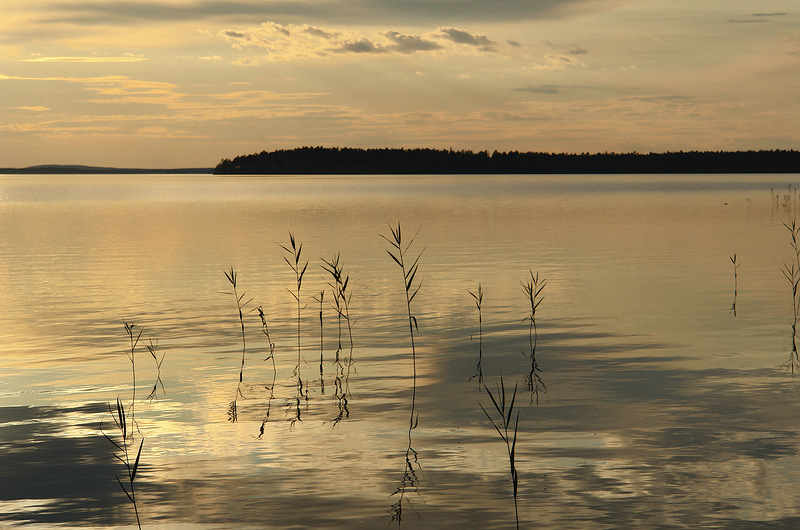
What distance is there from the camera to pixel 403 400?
43.0 feet

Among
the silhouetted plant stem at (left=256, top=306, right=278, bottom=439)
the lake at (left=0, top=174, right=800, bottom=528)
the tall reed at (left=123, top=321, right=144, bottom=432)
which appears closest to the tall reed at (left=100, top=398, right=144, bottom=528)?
the lake at (left=0, top=174, right=800, bottom=528)

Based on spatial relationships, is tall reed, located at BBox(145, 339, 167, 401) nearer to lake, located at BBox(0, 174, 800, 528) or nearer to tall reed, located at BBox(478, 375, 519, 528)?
lake, located at BBox(0, 174, 800, 528)

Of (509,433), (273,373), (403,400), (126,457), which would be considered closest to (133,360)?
(273,373)

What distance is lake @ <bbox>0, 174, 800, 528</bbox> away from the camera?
29.1 ft

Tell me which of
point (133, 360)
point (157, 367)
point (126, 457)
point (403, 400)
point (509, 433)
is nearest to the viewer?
point (126, 457)

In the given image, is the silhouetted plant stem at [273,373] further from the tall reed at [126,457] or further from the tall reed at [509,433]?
the tall reed at [509,433]

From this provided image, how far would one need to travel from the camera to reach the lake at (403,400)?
349 inches

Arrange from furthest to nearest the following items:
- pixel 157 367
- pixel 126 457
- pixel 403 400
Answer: pixel 157 367, pixel 403 400, pixel 126 457

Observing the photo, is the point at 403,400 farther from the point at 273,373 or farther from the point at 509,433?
the point at 273,373

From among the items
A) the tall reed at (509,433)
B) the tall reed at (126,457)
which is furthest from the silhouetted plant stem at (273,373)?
the tall reed at (509,433)

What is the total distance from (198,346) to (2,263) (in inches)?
842

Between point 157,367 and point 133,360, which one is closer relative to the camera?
point 157,367

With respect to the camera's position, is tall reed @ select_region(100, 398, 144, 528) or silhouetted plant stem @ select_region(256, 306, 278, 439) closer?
tall reed @ select_region(100, 398, 144, 528)

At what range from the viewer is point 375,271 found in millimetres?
30609
